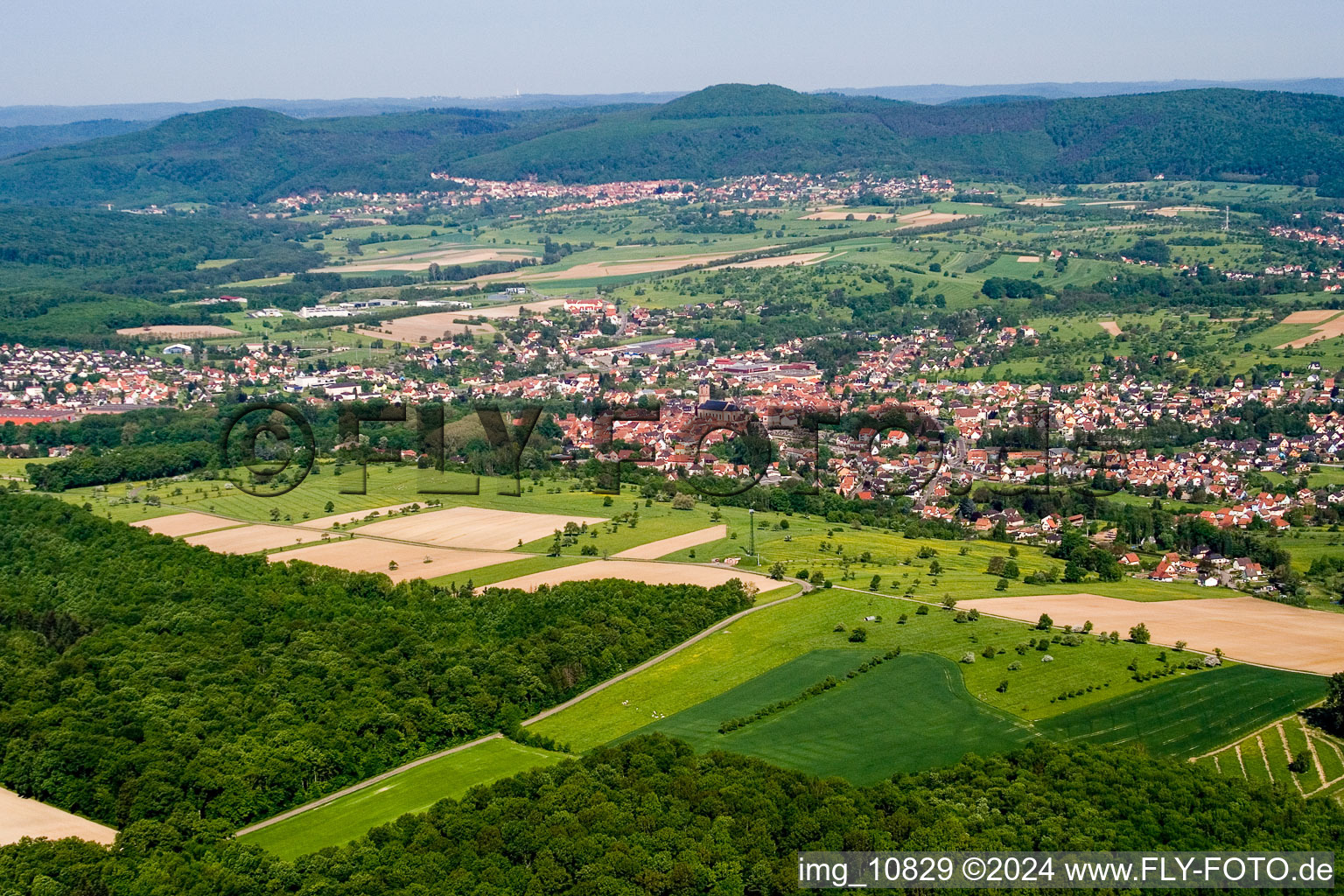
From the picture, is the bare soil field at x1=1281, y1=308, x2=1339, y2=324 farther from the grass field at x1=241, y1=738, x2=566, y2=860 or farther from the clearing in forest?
the grass field at x1=241, y1=738, x2=566, y2=860

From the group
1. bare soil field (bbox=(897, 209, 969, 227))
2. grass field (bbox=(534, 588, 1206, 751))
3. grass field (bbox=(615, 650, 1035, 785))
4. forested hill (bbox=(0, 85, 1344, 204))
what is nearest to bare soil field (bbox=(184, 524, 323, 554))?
grass field (bbox=(534, 588, 1206, 751))

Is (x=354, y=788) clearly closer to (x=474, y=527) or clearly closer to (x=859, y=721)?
(x=859, y=721)

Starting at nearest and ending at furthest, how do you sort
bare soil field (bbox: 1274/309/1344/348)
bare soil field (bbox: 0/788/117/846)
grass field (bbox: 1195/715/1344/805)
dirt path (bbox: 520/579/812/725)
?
grass field (bbox: 1195/715/1344/805)
bare soil field (bbox: 0/788/117/846)
dirt path (bbox: 520/579/812/725)
bare soil field (bbox: 1274/309/1344/348)

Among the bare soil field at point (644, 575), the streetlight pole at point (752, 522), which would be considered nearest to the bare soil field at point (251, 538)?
the bare soil field at point (644, 575)

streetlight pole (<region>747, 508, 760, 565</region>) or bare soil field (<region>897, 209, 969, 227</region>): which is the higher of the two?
bare soil field (<region>897, 209, 969, 227</region>)

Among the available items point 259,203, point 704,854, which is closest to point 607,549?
point 704,854

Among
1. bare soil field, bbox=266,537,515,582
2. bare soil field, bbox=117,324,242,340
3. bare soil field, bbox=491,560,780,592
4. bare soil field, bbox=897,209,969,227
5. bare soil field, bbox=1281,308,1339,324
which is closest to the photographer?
bare soil field, bbox=491,560,780,592

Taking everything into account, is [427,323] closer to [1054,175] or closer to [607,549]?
[607,549]
